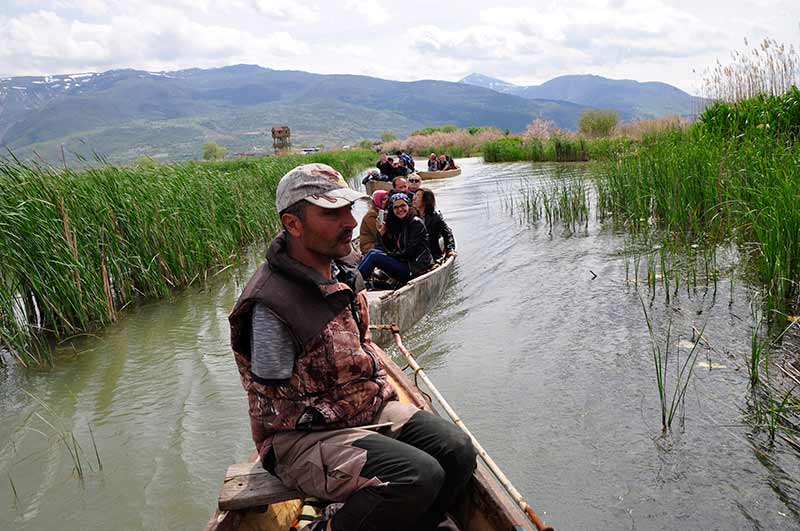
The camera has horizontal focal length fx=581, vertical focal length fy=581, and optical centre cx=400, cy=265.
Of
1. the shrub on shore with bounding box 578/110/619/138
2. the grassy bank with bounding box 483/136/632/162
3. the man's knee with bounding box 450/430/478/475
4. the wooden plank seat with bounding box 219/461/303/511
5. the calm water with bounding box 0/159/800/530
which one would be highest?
the shrub on shore with bounding box 578/110/619/138

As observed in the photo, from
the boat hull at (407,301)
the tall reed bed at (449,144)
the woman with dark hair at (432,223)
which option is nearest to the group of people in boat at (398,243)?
the boat hull at (407,301)

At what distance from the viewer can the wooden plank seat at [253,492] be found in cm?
242

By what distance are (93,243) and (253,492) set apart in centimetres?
570

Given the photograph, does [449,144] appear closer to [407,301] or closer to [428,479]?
[407,301]

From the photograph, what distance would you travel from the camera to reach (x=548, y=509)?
3.71 meters

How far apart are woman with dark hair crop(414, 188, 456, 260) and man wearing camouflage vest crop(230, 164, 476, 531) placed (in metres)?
5.53

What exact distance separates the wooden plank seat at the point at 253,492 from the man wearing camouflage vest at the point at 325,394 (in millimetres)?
61

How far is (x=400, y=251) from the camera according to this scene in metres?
7.28

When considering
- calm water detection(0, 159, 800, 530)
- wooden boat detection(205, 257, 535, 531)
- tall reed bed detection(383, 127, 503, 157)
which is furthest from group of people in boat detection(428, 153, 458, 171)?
wooden boat detection(205, 257, 535, 531)

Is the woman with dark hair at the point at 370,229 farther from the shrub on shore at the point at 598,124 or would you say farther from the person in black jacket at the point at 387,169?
the shrub on shore at the point at 598,124

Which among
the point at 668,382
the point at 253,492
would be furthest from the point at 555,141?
the point at 253,492

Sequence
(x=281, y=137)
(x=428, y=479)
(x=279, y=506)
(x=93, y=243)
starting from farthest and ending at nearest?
1. (x=281, y=137)
2. (x=93, y=243)
3. (x=279, y=506)
4. (x=428, y=479)

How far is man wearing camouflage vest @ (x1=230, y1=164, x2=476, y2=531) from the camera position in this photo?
2.24 meters

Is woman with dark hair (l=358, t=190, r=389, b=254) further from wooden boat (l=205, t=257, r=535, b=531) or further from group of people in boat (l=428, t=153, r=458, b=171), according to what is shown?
group of people in boat (l=428, t=153, r=458, b=171)
